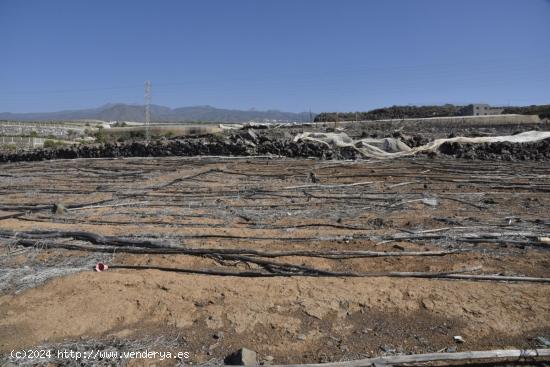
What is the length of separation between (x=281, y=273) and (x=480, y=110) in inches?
1801

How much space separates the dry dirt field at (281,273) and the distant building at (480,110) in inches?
1511

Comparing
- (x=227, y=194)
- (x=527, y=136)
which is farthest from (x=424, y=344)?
(x=527, y=136)

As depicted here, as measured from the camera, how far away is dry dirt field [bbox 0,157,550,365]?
3621mm

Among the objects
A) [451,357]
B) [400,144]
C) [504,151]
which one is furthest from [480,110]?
[451,357]

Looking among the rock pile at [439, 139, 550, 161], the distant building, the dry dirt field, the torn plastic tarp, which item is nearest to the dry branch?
the dry dirt field

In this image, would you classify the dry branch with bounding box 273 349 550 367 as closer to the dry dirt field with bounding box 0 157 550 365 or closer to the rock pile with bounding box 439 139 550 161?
the dry dirt field with bounding box 0 157 550 365

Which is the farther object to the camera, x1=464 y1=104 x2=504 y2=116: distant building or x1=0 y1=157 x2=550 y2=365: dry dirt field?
x1=464 y1=104 x2=504 y2=116: distant building

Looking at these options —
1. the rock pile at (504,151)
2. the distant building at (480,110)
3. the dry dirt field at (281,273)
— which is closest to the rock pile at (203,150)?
the rock pile at (504,151)

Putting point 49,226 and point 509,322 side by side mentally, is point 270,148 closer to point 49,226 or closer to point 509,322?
point 49,226

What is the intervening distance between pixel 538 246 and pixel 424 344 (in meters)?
3.07

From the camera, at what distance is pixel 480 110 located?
145ft

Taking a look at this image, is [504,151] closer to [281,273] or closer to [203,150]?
[203,150]

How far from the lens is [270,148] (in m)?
19.2

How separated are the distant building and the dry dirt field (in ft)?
126
